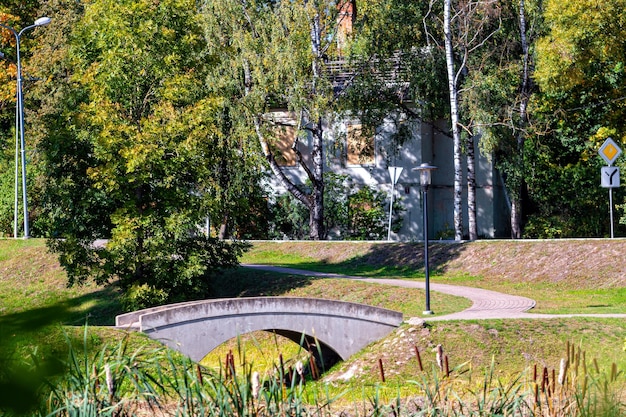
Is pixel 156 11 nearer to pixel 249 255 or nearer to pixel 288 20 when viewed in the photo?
pixel 288 20

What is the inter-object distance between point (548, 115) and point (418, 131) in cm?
545

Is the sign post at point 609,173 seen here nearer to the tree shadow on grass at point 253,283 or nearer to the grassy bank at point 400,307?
the grassy bank at point 400,307

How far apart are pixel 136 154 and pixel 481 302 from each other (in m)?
9.64

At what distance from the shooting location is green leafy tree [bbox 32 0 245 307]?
87.5 ft

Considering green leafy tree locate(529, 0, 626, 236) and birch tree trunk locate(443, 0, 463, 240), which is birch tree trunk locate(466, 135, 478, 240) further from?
green leafy tree locate(529, 0, 626, 236)

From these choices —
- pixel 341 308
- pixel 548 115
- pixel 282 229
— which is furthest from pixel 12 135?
pixel 341 308

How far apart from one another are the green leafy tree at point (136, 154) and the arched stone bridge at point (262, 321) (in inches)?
274

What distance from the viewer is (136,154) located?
26.5 metres

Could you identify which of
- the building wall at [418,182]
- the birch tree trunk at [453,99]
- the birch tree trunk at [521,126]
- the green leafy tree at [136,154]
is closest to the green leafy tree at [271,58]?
the birch tree trunk at [453,99]

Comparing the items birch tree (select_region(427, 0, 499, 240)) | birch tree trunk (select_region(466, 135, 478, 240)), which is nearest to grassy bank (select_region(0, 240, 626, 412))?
birch tree trunk (select_region(466, 135, 478, 240))

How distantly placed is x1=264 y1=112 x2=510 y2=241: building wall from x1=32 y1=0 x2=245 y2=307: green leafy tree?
1112 cm

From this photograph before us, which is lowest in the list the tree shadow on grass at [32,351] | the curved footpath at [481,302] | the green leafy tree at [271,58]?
the curved footpath at [481,302]

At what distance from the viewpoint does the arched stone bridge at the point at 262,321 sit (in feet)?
62.0

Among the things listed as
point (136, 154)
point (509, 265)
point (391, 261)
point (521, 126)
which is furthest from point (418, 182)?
point (136, 154)
